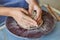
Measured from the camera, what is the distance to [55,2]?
134 centimetres

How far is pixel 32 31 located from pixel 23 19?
0.08 metres

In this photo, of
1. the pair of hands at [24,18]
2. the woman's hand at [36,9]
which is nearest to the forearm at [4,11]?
the pair of hands at [24,18]

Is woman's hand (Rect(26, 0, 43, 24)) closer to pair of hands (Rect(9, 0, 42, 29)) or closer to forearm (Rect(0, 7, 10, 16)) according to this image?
pair of hands (Rect(9, 0, 42, 29))

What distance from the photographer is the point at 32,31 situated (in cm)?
78

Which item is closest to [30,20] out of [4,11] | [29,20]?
[29,20]

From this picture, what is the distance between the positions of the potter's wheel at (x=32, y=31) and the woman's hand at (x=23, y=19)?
24 mm

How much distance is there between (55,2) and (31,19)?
60 cm

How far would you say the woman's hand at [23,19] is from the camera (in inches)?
31.5

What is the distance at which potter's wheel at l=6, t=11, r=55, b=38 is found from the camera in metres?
0.77

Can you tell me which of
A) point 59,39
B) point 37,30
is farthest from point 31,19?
point 59,39

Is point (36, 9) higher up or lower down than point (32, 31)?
higher up

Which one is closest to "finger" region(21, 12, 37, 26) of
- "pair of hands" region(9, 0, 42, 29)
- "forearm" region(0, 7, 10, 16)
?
"pair of hands" region(9, 0, 42, 29)

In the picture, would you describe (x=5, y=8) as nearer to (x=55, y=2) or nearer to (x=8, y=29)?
(x=8, y=29)

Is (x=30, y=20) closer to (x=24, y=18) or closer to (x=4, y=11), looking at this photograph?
(x=24, y=18)
